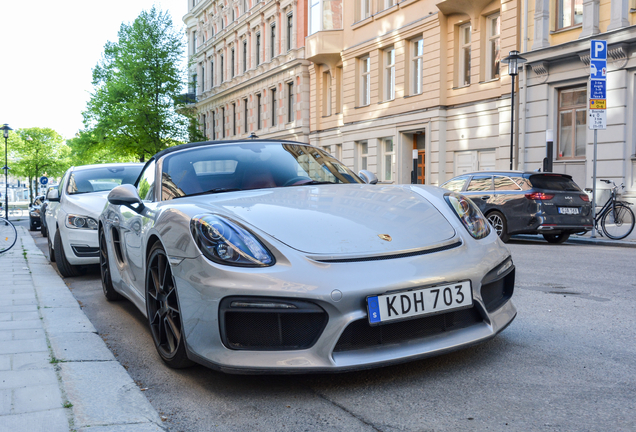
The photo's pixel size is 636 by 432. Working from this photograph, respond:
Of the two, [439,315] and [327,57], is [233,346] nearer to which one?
[439,315]

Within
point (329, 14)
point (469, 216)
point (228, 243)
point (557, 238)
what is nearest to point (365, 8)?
point (329, 14)

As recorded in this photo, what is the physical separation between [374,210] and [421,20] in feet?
73.6

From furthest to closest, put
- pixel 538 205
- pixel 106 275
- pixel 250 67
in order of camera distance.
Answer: pixel 250 67 → pixel 538 205 → pixel 106 275

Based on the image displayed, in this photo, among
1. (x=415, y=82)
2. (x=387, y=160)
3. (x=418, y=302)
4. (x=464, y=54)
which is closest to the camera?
(x=418, y=302)

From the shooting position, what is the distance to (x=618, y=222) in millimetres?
12523

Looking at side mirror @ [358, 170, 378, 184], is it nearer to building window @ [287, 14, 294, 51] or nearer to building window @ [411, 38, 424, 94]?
building window @ [411, 38, 424, 94]

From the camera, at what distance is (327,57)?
3139cm

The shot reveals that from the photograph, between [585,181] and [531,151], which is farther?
[531,151]

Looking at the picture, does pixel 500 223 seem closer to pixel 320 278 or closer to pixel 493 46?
pixel 320 278

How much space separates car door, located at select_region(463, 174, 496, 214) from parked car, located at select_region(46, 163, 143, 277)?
712 cm

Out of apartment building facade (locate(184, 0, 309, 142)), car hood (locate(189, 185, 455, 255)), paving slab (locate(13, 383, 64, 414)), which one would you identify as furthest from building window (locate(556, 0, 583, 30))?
paving slab (locate(13, 383, 64, 414))

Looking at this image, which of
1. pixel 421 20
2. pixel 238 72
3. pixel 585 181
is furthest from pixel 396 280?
pixel 238 72

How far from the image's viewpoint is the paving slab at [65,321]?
170 inches

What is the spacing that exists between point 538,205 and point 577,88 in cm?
798
